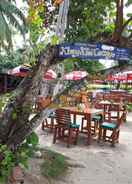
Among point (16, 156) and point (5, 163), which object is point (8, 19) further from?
point (5, 163)

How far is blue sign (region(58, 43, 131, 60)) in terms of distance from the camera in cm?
588

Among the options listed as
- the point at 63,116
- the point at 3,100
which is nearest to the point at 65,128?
the point at 63,116

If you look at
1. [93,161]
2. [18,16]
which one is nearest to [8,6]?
[18,16]

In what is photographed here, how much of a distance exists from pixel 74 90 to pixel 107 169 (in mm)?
2087

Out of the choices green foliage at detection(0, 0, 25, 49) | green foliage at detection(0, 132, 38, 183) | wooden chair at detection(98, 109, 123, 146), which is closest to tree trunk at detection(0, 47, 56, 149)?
green foliage at detection(0, 132, 38, 183)

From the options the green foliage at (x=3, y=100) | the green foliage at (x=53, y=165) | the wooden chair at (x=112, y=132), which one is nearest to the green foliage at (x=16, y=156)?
the green foliage at (x=53, y=165)

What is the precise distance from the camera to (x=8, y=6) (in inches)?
674

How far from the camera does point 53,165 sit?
7.20 meters

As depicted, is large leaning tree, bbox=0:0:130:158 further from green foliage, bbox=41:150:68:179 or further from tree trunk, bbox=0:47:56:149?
green foliage, bbox=41:150:68:179

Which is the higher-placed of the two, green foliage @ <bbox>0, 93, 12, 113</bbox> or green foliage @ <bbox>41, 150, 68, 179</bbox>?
green foliage @ <bbox>0, 93, 12, 113</bbox>

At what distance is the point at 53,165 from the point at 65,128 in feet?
7.74

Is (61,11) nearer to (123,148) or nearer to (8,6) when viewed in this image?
(123,148)

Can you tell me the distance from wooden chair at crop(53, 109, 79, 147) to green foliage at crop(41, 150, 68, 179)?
1.61 metres

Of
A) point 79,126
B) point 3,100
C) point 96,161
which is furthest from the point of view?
point 79,126
